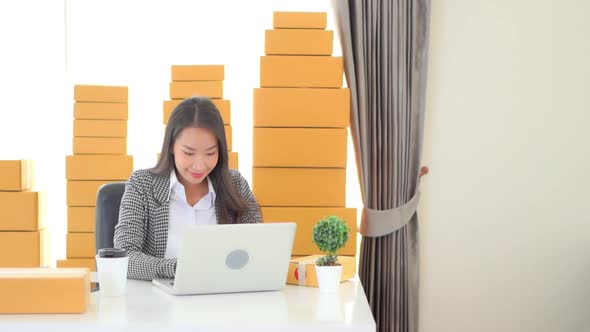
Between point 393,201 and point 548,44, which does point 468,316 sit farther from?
point 548,44

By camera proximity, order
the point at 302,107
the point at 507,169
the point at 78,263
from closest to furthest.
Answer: the point at 302,107
the point at 78,263
the point at 507,169

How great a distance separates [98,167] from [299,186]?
85cm

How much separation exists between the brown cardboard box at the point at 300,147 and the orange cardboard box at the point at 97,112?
64 centimetres

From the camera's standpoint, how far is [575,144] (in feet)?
11.0

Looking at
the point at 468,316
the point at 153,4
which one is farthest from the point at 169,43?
the point at 468,316

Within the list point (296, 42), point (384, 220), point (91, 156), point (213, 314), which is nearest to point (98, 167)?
point (91, 156)

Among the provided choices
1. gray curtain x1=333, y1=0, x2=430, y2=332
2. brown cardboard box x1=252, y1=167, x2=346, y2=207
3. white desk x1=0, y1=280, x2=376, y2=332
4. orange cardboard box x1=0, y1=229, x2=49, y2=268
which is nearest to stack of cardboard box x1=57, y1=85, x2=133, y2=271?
orange cardboard box x1=0, y1=229, x2=49, y2=268

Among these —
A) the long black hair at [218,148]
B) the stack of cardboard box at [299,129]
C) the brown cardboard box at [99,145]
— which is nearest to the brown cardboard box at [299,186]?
the stack of cardboard box at [299,129]

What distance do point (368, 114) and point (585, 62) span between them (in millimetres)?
978

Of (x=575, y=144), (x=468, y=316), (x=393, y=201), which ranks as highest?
(x=575, y=144)

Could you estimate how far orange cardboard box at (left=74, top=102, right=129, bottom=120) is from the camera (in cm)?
310

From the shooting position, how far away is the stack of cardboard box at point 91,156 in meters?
3.09

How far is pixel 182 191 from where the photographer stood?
8.06ft

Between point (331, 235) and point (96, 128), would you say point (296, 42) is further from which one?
point (331, 235)
